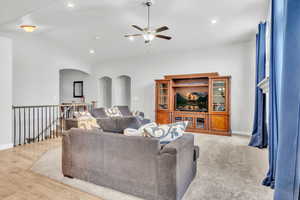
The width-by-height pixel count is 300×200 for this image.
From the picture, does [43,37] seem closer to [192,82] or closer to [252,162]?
[192,82]

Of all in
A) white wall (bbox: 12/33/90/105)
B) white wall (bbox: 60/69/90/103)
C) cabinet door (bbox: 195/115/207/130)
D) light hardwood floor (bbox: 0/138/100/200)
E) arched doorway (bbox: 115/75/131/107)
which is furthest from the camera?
white wall (bbox: 60/69/90/103)

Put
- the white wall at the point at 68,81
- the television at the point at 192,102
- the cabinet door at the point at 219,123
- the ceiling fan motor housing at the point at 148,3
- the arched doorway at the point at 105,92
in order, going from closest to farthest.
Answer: the ceiling fan motor housing at the point at 148,3
the cabinet door at the point at 219,123
the television at the point at 192,102
the arched doorway at the point at 105,92
the white wall at the point at 68,81

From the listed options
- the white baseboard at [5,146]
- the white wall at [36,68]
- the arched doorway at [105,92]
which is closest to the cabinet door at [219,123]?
the arched doorway at [105,92]

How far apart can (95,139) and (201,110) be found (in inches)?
179

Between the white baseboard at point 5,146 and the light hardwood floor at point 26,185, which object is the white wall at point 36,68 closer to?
the white baseboard at point 5,146

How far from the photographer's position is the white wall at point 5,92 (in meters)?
3.97

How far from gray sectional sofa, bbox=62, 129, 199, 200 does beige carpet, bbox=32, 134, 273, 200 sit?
11 cm

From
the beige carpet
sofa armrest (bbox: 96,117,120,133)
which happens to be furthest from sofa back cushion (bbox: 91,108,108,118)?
sofa armrest (bbox: 96,117,120,133)

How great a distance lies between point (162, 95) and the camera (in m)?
6.55

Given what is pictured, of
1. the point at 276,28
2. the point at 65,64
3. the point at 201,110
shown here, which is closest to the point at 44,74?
the point at 65,64

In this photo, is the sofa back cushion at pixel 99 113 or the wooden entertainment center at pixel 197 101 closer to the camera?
the sofa back cushion at pixel 99 113

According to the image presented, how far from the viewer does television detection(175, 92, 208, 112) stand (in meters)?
6.11

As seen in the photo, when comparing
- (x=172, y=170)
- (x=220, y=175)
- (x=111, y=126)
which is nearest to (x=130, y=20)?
(x=111, y=126)

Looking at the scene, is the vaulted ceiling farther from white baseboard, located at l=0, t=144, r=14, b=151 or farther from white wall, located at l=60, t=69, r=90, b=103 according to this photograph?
white wall, located at l=60, t=69, r=90, b=103
